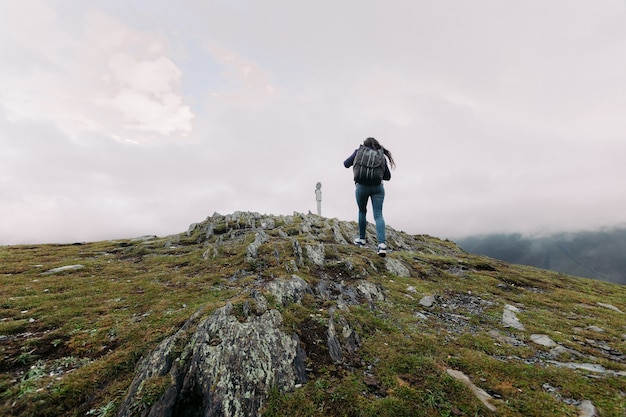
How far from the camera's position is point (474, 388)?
7.66 meters

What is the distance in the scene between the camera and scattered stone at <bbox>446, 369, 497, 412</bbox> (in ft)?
23.2

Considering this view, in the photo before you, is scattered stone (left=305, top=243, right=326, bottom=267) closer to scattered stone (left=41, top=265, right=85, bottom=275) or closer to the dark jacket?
the dark jacket

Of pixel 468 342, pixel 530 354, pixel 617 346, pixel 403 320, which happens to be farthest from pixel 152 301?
pixel 617 346

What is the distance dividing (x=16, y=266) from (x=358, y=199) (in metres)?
27.3

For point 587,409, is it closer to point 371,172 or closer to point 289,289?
point 289,289

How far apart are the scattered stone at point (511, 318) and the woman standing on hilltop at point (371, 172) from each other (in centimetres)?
809

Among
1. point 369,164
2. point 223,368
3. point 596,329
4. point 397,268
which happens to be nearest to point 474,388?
point 223,368

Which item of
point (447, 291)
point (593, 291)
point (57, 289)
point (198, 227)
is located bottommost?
point (593, 291)

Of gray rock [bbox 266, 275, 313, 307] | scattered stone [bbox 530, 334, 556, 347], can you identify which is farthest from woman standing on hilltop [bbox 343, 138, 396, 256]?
scattered stone [bbox 530, 334, 556, 347]

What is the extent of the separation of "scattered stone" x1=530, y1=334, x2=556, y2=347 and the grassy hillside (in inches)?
5.1

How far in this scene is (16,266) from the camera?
69.6ft

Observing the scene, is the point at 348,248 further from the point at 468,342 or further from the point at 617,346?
the point at 617,346

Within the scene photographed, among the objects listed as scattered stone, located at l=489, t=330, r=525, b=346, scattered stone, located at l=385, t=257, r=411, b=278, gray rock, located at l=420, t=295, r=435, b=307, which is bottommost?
scattered stone, located at l=489, t=330, r=525, b=346

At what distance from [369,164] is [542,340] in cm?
1166
